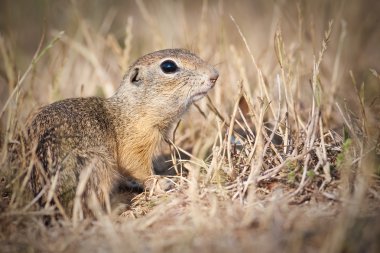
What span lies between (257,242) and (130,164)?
1986mm

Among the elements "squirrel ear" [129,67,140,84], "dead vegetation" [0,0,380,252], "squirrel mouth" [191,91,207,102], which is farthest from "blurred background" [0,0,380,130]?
"squirrel ear" [129,67,140,84]

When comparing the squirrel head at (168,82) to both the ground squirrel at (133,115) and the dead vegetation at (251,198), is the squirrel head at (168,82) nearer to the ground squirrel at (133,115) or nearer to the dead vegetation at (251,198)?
the ground squirrel at (133,115)

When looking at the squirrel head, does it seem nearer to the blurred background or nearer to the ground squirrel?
the ground squirrel

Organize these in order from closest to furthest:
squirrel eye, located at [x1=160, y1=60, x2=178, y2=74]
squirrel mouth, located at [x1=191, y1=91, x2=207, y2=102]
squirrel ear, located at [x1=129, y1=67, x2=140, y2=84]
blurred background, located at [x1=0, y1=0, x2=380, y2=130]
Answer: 1. squirrel mouth, located at [x1=191, y1=91, x2=207, y2=102]
2. squirrel eye, located at [x1=160, y1=60, x2=178, y2=74]
3. squirrel ear, located at [x1=129, y1=67, x2=140, y2=84]
4. blurred background, located at [x1=0, y1=0, x2=380, y2=130]

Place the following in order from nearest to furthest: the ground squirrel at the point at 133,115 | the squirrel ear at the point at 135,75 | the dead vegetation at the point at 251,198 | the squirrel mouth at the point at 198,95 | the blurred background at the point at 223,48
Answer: the dead vegetation at the point at 251,198 < the ground squirrel at the point at 133,115 < the squirrel mouth at the point at 198,95 < the squirrel ear at the point at 135,75 < the blurred background at the point at 223,48

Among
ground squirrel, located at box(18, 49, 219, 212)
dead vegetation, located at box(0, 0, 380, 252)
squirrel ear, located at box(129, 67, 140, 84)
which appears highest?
squirrel ear, located at box(129, 67, 140, 84)

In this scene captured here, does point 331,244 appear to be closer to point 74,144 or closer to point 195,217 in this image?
point 195,217

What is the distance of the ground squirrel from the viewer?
3.84m

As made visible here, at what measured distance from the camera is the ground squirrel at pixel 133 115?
384cm

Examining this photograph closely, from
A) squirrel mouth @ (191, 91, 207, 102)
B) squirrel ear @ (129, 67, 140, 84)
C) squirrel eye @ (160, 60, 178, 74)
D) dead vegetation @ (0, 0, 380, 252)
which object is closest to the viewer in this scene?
dead vegetation @ (0, 0, 380, 252)

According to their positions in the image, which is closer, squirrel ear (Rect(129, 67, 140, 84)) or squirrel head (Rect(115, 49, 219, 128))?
squirrel head (Rect(115, 49, 219, 128))

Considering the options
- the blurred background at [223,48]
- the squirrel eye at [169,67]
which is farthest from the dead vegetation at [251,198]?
the squirrel eye at [169,67]

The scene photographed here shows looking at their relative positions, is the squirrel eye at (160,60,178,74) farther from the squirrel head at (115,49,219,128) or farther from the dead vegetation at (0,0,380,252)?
the dead vegetation at (0,0,380,252)

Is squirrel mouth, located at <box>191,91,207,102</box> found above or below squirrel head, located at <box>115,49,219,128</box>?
below
